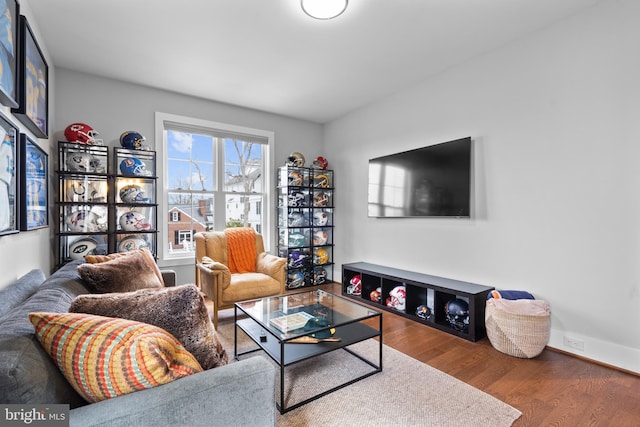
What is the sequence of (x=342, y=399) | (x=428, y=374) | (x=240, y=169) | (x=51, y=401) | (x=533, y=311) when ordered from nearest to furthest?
(x=51, y=401) < (x=342, y=399) < (x=428, y=374) < (x=533, y=311) < (x=240, y=169)

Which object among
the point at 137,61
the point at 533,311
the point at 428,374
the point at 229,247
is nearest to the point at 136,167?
the point at 137,61

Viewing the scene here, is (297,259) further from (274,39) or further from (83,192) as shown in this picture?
(274,39)

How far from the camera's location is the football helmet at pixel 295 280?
4.30m

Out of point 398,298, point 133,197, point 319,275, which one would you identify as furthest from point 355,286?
point 133,197

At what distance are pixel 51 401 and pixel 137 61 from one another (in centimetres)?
321

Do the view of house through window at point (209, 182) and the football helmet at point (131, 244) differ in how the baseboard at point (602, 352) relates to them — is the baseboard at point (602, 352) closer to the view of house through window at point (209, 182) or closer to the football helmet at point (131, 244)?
the view of house through window at point (209, 182)

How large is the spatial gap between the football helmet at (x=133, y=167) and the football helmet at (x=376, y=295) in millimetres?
2912

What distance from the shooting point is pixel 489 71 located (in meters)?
2.89

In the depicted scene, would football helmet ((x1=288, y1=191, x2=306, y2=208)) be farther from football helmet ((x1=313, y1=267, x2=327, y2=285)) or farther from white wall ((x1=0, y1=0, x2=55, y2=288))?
white wall ((x1=0, y1=0, x2=55, y2=288))

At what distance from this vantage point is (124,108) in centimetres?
348

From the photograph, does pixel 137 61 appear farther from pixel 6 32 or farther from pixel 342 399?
pixel 342 399

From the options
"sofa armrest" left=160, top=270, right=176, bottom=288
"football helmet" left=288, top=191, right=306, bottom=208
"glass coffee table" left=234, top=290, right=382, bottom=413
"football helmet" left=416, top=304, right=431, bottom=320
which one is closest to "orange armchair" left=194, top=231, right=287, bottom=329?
"sofa armrest" left=160, top=270, right=176, bottom=288

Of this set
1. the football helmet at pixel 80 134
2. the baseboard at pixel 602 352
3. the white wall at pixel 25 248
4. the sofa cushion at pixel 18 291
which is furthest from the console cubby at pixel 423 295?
the football helmet at pixel 80 134

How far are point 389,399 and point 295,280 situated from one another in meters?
2.68
